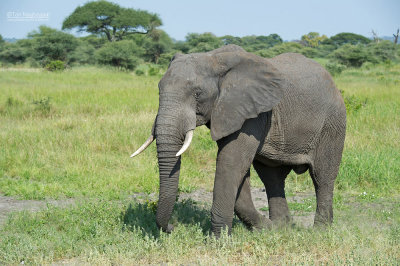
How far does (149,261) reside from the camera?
15.9 ft

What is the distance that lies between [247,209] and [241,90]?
1379 mm

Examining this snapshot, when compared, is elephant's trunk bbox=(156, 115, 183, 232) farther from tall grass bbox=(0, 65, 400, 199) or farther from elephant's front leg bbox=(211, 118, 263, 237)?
tall grass bbox=(0, 65, 400, 199)

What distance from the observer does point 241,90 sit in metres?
4.73

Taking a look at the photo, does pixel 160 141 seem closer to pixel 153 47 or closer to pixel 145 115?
pixel 145 115

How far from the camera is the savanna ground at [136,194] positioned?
4.90 meters

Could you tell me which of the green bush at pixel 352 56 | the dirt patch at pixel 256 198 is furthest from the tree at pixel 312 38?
the dirt patch at pixel 256 198

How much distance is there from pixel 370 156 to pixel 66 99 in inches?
355

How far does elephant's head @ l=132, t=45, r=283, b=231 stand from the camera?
4.34m

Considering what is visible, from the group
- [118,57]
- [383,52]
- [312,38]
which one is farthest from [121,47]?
[312,38]

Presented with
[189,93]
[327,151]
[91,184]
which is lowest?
[91,184]

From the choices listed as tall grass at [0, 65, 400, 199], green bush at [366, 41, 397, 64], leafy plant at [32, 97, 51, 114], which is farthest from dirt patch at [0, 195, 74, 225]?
green bush at [366, 41, 397, 64]

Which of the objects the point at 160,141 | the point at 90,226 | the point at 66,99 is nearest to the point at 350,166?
the point at 90,226

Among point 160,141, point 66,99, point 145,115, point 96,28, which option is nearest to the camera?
point 160,141

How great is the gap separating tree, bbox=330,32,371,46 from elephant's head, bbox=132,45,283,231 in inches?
2968
